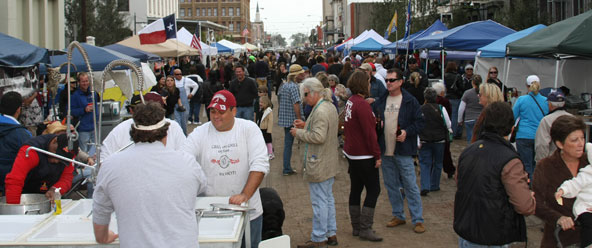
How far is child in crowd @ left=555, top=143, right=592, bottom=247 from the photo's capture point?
4.61 m

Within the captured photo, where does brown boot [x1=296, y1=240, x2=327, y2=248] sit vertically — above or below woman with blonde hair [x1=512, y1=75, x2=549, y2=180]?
below

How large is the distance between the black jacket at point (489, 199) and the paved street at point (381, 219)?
6.04 feet

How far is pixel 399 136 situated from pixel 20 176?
156 inches

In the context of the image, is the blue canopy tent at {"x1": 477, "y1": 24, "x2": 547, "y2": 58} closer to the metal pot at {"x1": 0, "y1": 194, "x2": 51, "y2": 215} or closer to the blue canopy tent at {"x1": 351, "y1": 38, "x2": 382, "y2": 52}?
the metal pot at {"x1": 0, "y1": 194, "x2": 51, "y2": 215}

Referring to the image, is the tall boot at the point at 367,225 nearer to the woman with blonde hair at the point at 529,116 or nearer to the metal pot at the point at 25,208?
the woman with blonde hair at the point at 529,116

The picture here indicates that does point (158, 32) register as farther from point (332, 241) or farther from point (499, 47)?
point (332, 241)

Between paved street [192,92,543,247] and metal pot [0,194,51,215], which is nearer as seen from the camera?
metal pot [0,194,51,215]

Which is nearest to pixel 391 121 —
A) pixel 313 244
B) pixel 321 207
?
pixel 321 207

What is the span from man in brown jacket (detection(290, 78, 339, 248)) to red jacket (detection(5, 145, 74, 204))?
264cm

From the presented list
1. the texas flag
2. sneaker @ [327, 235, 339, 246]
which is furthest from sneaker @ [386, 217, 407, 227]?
the texas flag

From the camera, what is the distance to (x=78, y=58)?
12492mm

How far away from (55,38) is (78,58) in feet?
45.2

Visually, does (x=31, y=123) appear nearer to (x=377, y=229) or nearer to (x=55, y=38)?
(x=377, y=229)

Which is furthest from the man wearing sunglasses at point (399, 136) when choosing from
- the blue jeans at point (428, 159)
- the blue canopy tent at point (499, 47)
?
the blue canopy tent at point (499, 47)
